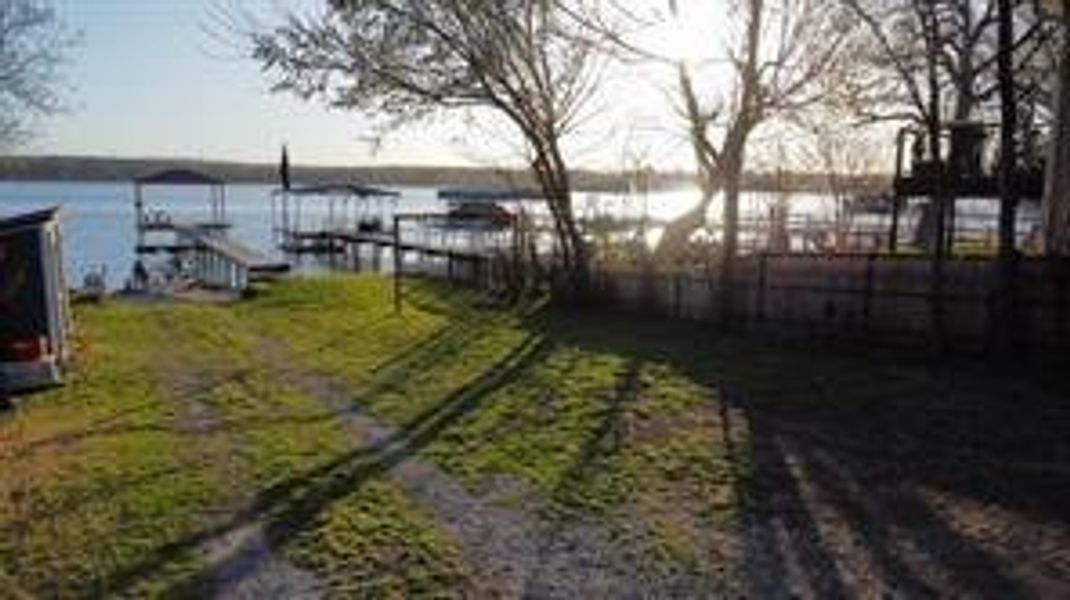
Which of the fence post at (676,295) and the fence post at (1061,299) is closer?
the fence post at (1061,299)

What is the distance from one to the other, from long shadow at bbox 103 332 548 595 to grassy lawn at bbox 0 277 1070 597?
3 cm

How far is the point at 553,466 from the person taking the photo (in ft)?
37.2

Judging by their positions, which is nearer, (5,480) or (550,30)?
(5,480)

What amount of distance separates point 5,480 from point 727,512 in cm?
539

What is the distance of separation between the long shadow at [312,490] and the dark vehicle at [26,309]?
4035mm

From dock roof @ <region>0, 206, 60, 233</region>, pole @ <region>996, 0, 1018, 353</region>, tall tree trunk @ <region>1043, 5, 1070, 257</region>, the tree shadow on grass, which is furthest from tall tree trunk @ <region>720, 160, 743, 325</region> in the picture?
dock roof @ <region>0, 206, 60, 233</region>

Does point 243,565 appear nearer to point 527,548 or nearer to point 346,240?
point 527,548

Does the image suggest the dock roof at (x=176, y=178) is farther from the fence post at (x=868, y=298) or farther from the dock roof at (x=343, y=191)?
the fence post at (x=868, y=298)

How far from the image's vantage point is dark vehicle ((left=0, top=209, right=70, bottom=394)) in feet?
47.9

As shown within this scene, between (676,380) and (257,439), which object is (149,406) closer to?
(257,439)

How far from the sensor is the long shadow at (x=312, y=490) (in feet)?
27.8

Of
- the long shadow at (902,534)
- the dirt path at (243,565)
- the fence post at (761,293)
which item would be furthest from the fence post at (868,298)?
the dirt path at (243,565)

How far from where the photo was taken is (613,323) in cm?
2262

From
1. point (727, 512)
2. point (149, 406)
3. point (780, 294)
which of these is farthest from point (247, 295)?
point (727, 512)
